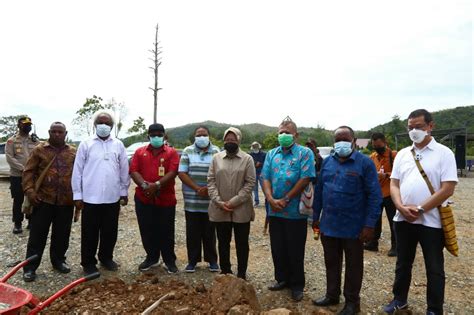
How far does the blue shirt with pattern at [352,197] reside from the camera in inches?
139

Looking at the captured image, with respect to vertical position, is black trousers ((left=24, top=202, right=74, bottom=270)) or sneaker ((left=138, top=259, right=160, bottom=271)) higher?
black trousers ((left=24, top=202, right=74, bottom=270))

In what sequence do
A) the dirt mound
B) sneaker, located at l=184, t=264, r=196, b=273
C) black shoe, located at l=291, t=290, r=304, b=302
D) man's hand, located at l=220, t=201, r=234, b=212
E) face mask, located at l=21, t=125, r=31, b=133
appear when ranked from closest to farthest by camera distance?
the dirt mound → black shoe, located at l=291, t=290, r=304, b=302 → man's hand, located at l=220, t=201, r=234, b=212 → sneaker, located at l=184, t=264, r=196, b=273 → face mask, located at l=21, t=125, r=31, b=133

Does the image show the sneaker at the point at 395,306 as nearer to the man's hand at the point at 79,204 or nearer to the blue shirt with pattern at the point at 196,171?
the blue shirt with pattern at the point at 196,171

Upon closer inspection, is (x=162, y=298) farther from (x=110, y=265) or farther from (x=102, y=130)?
(x=102, y=130)

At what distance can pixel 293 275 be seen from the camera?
4.06m

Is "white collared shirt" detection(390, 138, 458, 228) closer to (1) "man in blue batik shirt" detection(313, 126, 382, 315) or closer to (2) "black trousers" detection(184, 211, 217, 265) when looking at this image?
(1) "man in blue batik shirt" detection(313, 126, 382, 315)

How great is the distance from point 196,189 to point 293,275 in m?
1.49

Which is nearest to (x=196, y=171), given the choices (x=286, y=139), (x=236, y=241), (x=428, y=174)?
(x=236, y=241)

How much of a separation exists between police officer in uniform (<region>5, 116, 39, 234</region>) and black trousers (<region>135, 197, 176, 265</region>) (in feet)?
9.50

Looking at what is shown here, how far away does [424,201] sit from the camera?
337 cm

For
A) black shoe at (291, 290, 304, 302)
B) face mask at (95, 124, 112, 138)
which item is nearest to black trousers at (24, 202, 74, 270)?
face mask at (95, 124, 112, 138)

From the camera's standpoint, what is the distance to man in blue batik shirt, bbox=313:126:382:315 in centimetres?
355

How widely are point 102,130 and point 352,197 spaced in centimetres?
292

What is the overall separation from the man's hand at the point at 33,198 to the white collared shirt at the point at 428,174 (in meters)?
3.98
